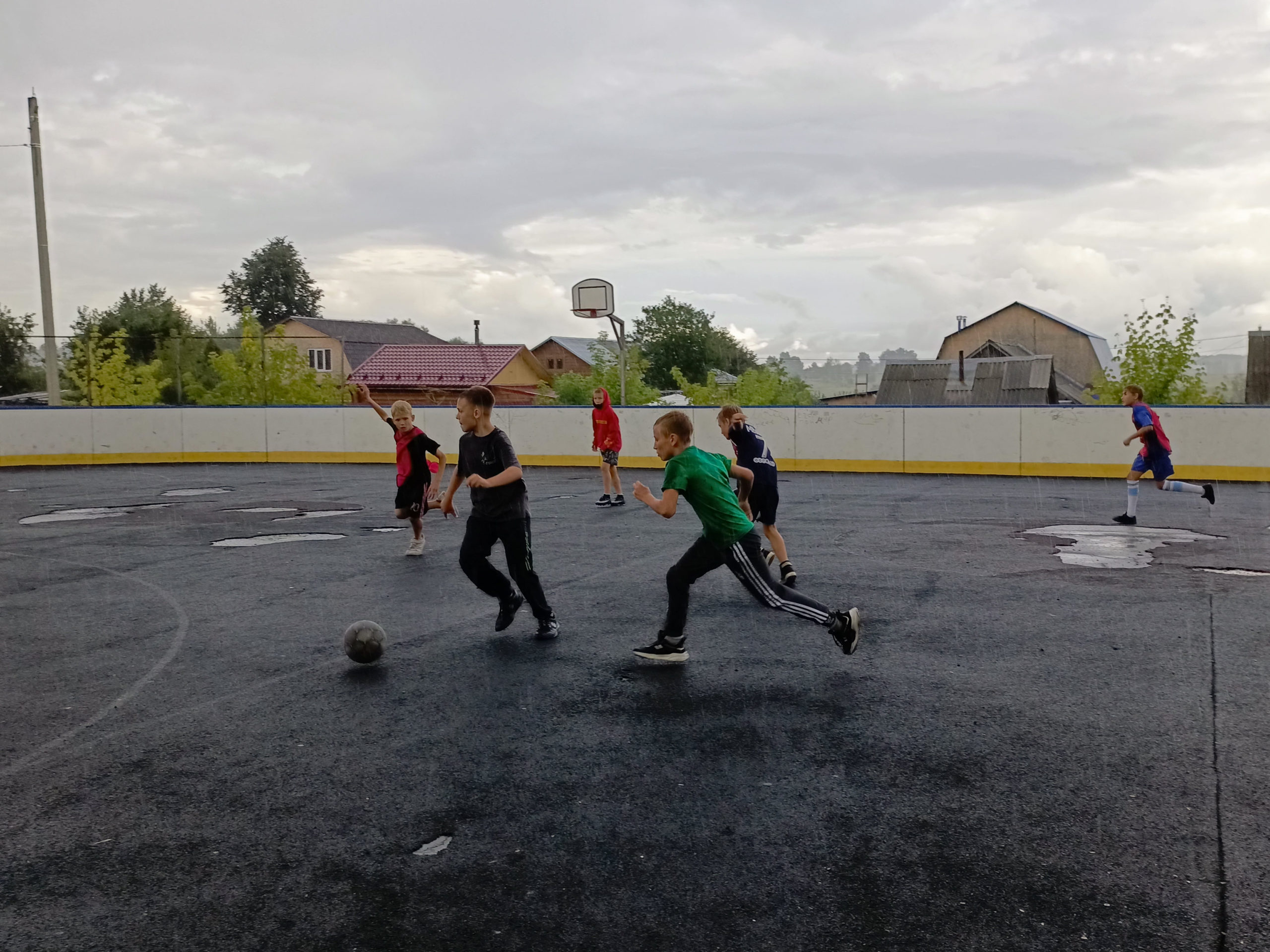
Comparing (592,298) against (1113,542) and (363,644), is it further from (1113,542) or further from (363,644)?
(363,644)

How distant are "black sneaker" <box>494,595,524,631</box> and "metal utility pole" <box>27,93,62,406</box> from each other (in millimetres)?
26302

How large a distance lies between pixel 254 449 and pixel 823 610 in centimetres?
2409

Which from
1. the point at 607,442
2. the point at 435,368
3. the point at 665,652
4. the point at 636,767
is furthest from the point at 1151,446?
the point at 435,368

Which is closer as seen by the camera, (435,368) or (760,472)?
(760,472)

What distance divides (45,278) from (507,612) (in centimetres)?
2777

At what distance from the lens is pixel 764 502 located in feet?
30.8

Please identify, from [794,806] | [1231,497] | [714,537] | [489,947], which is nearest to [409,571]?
[714,537]

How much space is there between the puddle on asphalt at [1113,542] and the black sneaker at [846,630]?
4.44 m

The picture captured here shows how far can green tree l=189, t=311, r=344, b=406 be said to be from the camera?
1249 inches

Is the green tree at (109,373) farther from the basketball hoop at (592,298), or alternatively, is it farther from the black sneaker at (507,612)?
the black sneaker at (507,612)

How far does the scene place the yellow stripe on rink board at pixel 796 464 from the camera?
790 inches

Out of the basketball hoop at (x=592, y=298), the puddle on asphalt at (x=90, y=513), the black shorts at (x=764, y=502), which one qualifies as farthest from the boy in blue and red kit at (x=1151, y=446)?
the basketball hoop at (x=592, y=298)

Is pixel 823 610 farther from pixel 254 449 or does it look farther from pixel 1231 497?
pixel 254 449

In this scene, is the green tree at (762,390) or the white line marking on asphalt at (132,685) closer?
the white line marking on asphalt at (132,685)
